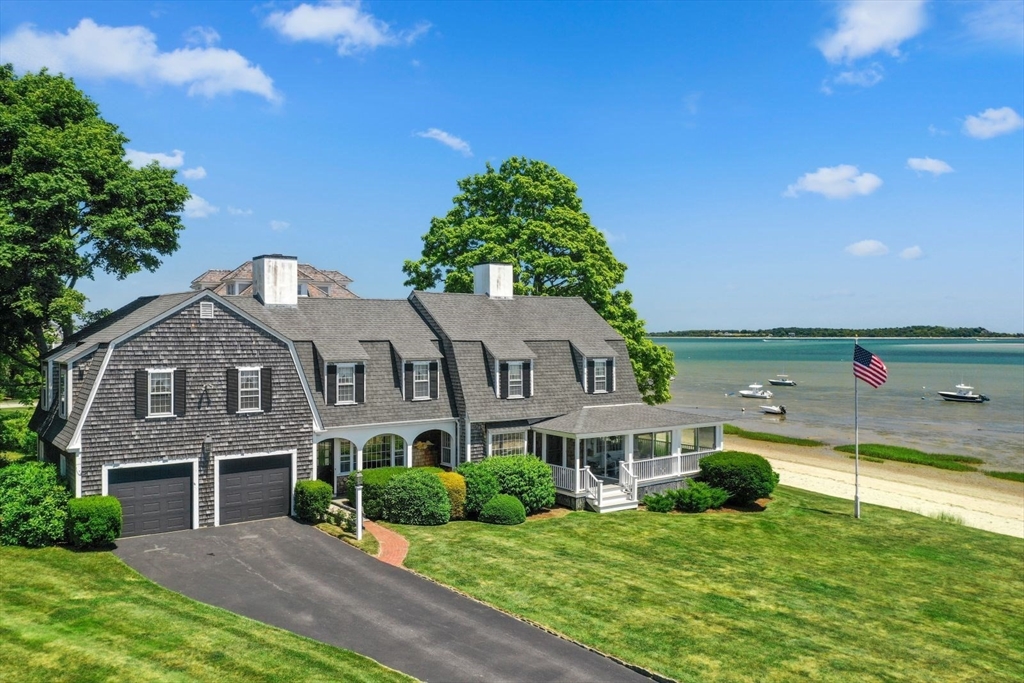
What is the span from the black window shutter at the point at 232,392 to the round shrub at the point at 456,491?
23.7ft

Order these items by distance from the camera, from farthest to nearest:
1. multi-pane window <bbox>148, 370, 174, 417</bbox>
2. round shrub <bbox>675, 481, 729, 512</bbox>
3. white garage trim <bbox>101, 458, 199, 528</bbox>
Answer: round shrub <bbox>675, 481, 729, 512</bbox>, multi-pane window <bbox>148, 370, 174, 417</bbox>, white garage trim <bbox>101, 458, 199, 528</bbox>

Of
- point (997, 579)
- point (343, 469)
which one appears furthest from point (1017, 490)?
point (343, 469)

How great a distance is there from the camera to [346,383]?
89.3 ft

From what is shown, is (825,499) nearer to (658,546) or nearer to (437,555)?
(658,546)

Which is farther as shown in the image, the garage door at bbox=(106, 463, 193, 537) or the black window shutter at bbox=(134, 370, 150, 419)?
the black window shutter at bbox=(134, 370, 150, 419)

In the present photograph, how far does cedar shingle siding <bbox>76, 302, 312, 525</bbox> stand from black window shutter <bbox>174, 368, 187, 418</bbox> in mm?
57

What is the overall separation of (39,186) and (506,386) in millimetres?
18603

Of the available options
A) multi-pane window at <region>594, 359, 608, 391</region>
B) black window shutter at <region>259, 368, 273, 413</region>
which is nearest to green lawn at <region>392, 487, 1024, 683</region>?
black window shutter at <region>259, 368, 273, 413</region>

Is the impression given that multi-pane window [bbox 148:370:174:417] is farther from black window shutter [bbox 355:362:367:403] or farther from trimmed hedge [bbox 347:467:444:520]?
black window shutter [bbox 355:362:367:403]

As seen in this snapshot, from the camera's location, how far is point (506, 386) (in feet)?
99.2

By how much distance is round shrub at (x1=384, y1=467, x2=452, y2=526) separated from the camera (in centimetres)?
2453

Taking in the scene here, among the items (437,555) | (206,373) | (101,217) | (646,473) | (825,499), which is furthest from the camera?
(825,499)

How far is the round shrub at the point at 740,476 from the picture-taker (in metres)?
30.4

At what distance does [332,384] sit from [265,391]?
328 cm
